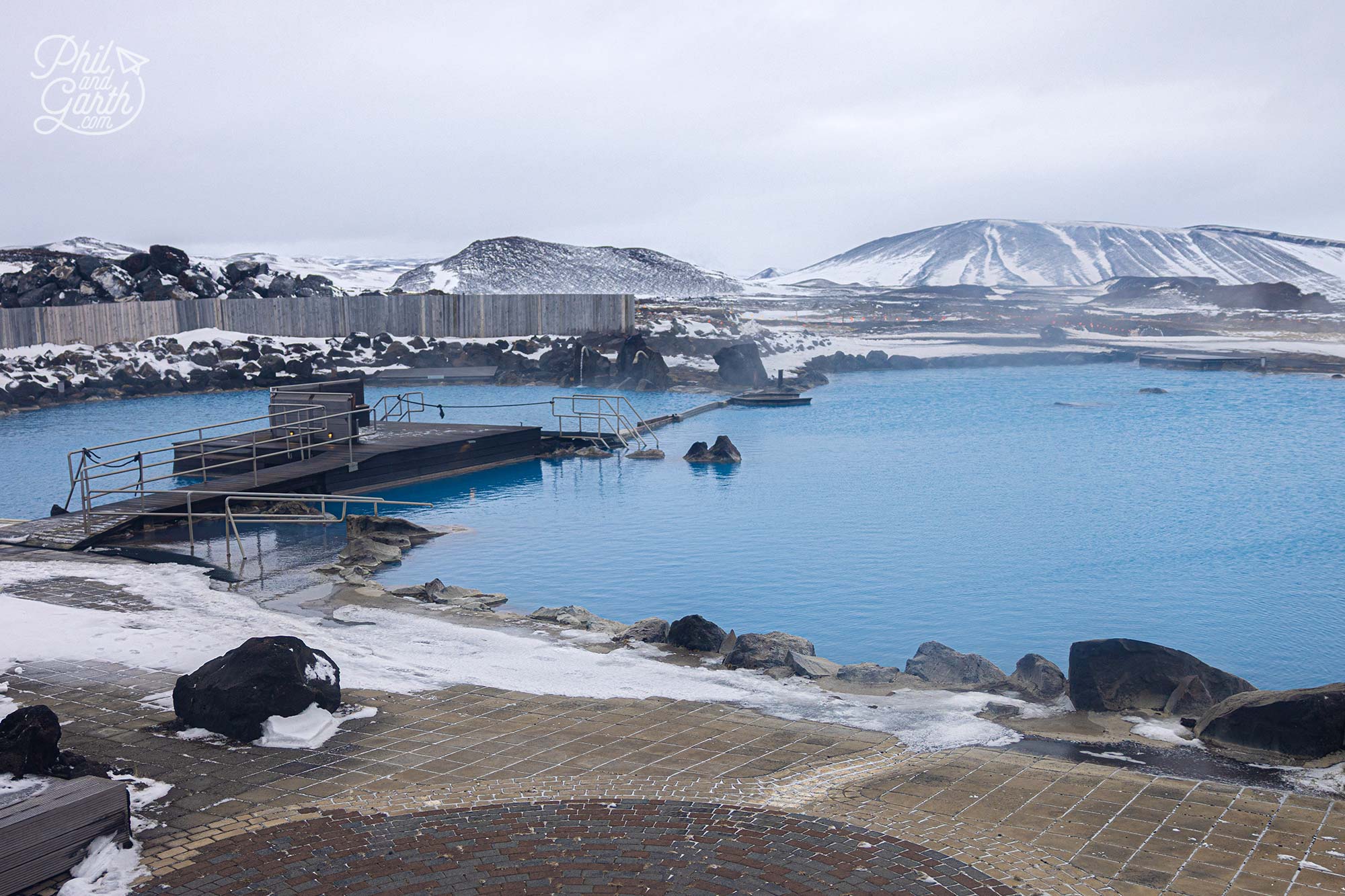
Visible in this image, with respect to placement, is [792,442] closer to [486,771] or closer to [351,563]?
[351,563]

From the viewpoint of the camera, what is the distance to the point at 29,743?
16.3ft

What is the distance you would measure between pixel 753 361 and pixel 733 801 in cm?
3350

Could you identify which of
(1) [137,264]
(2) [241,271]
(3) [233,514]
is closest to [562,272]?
(2) [241,271]

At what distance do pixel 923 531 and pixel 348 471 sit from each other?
9738 millimetres

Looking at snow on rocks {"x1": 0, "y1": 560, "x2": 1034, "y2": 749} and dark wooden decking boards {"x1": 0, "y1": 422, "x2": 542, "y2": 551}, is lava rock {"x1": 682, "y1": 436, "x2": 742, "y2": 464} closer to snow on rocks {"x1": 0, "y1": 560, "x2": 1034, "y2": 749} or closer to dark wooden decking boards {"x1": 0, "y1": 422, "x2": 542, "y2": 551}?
dark wooden decking boards {"x1": 0, "y1": 422, "x2": 542, "y2": 551}

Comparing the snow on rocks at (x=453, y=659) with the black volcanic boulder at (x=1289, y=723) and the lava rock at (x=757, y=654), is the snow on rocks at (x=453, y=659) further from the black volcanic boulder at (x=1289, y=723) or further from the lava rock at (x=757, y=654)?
the black volcanic boulder at (x=1289, y=723)

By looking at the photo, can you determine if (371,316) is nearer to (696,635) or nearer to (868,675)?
(696,635)

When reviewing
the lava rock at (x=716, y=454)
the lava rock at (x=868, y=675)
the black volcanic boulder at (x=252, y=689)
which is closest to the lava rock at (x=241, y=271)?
the lava rock at (x=716, y=454)

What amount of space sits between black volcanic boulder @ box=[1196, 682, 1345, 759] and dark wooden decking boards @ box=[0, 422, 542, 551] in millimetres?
11804

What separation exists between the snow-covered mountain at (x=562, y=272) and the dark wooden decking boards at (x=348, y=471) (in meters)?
116

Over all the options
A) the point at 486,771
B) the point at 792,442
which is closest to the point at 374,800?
the point at 486,771

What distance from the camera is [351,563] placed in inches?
511

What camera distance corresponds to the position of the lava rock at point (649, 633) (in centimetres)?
946

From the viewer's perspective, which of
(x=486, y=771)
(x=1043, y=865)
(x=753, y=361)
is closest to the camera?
(x=1043, y=865)
